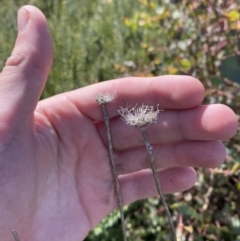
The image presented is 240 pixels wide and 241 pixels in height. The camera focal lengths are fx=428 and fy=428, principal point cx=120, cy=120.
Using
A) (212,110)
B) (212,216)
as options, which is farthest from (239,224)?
(212,110)

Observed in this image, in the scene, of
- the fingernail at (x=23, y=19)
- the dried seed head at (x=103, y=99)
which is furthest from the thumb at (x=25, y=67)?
the dried seed head at (x=103, y=99)

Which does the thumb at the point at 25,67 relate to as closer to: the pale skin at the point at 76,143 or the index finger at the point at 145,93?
the pale skin at the point at 76,143

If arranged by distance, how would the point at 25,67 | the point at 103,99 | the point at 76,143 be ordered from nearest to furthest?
the point at 25,67
the point at 103,99
the point at 76,143

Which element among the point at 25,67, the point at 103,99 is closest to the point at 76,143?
the point at 103,99

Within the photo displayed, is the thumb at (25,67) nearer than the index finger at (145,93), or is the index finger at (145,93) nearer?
the thumb at (25,67)

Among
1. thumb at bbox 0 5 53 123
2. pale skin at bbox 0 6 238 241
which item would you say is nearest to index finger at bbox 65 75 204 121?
pale skin at bbox 0 6 238 241

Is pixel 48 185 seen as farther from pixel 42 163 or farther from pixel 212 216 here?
pixel 212 216

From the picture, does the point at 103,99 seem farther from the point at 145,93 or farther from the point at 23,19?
the point at 23,19
